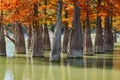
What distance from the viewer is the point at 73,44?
36375 millimetres

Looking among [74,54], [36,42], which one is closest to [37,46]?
[36,42]

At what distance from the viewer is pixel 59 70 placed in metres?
28.5

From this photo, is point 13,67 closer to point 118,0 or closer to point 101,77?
point 101,77

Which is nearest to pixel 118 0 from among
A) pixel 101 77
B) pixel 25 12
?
pixel 25 12

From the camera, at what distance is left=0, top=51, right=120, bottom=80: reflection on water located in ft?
82.2

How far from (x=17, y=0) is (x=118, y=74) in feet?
47.5

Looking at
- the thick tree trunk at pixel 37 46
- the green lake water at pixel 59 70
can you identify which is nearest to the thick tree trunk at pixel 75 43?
the green lake water at pixel 59 70

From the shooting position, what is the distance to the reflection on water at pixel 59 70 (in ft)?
82.2

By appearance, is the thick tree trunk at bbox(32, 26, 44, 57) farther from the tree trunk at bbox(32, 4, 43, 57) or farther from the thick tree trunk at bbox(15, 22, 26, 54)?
the thick tree trunk at bbox(15, 22, 26, 54)

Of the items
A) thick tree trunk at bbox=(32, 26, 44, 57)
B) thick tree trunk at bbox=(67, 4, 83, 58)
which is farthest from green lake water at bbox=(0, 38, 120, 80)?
thick tree trunk at bbox=(32, 26, 44, 57)

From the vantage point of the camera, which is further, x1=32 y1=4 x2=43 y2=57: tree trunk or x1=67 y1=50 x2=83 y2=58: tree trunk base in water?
x1=32 y1=4 x2=43 y2=57: tree trunk

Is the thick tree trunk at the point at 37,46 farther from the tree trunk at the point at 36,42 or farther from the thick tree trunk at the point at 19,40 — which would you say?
the thick tree trunk at the point at 19,40

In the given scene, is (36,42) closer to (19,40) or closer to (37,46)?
(37,46)

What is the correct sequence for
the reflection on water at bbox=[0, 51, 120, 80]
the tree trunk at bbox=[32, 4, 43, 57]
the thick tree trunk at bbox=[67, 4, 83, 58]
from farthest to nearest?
the tree trunk at bbox=[32, 4, 43, 57] → the thick tree trunk at bbox=[67, 4, 83, 58] → the reflection on water at bbox=[0, 51, 120, 80]
